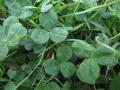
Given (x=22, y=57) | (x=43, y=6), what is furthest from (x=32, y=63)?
(x=43, y=6)

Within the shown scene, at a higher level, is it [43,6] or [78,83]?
[43,6]

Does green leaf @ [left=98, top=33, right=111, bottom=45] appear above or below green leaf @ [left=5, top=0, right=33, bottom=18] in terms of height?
below

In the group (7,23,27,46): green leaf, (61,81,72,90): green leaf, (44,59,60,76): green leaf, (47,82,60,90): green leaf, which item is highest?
(7,23,27,46): green leaf

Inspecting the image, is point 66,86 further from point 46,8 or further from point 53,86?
point 46,8

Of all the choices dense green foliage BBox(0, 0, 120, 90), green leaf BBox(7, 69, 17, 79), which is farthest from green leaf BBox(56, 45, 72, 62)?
green leaf BBox(7, 69, 17, 79)

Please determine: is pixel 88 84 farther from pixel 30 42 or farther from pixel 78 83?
pixel 30 42

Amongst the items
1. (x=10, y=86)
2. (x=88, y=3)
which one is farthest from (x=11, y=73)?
(x=88, y=3)

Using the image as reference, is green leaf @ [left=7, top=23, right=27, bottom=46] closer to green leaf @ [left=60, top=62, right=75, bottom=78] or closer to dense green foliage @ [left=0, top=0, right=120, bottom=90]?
dense green foliage @ [left=0, top=0, right=120, bottom=90]
